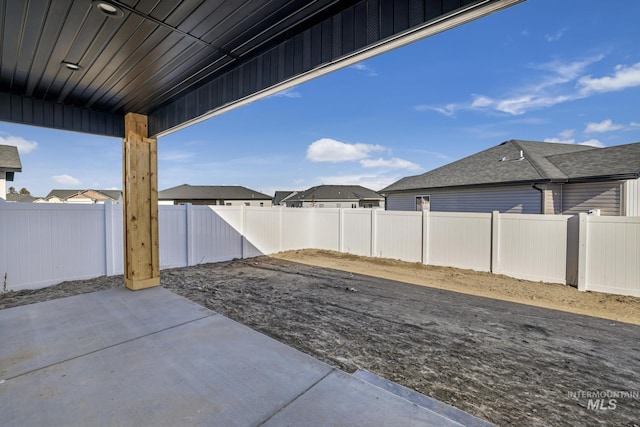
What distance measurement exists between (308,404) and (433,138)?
15309mm

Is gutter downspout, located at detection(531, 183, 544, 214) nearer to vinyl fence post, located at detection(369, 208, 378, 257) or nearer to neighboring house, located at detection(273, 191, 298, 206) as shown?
vinyl fence post, located at detection(369, 208, 378, 257)

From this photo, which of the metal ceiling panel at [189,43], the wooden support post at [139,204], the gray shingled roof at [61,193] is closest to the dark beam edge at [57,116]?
the metal ceiling panel at [189,43]

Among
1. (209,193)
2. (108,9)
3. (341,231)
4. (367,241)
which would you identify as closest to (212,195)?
(209,193)

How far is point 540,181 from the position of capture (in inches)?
352

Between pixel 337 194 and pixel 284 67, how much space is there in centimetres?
2764

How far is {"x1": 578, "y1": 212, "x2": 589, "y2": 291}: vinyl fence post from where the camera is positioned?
516 cm

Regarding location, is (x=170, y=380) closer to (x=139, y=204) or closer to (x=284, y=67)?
(x=284, y=67)

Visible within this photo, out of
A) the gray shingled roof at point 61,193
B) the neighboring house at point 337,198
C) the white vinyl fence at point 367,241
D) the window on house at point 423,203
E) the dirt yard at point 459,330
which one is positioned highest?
the gray shingled roof at point 61,193

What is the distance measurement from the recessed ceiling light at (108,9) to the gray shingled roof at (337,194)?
2595cm

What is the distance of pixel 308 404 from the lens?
1742mm

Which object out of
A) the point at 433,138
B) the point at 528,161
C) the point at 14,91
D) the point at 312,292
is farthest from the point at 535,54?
the point at 14,91

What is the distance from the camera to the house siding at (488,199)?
9391 mm

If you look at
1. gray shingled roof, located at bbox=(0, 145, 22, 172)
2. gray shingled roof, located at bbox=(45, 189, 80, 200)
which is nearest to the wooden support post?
gray shingled roof, located at bbox=(0, 145, 22, 172)

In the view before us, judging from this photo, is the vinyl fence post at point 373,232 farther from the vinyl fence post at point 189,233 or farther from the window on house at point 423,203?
the window on house at point 423,203
